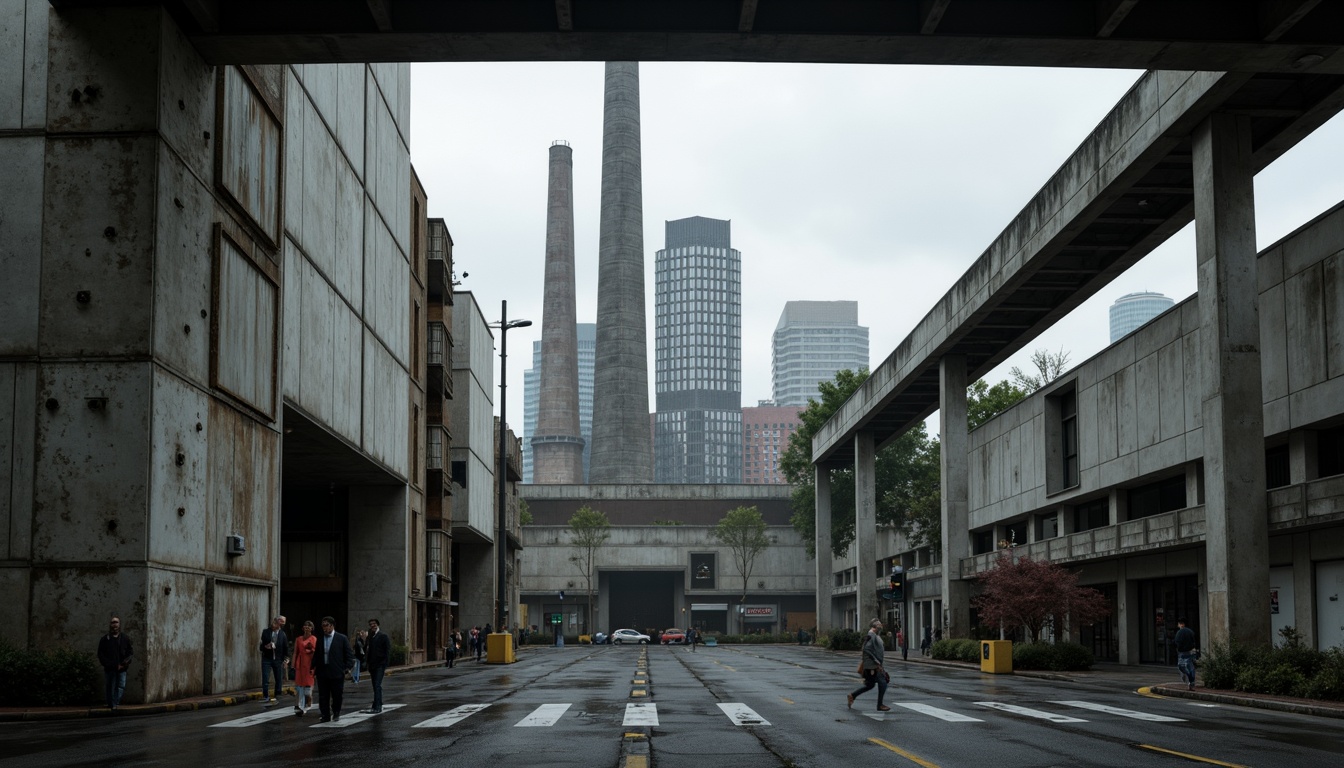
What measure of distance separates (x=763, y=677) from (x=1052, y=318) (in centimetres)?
1938

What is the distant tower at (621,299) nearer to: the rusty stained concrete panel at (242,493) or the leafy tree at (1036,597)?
the leafy tree at (1036,597)

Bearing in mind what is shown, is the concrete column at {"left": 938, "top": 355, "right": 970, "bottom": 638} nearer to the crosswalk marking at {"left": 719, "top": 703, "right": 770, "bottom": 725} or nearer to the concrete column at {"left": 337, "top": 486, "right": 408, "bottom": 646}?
the concrete column at {"left": 337, "top": 486, "right": 408, "bottom": 646}

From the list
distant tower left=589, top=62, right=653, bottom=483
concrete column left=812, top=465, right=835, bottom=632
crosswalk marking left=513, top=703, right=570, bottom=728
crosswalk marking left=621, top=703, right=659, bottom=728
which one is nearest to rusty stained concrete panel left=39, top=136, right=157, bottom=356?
crosswalk marking left=513, top=703, right=570, bottom=728

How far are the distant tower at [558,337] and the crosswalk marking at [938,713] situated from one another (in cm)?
11089

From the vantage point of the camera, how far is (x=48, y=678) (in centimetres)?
2131

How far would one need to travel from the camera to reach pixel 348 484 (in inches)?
1801

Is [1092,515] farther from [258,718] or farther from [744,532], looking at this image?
[744,532]

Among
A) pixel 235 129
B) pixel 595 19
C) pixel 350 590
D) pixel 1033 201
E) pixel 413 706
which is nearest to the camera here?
pixel 595 19

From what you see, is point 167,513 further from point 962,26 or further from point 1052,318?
point 1052,318

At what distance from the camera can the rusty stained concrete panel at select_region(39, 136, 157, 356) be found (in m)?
22.5

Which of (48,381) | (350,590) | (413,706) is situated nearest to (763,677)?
(413,706)

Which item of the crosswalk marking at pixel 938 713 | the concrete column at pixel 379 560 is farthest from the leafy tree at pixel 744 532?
the crosswalk marking at pixel 938 713

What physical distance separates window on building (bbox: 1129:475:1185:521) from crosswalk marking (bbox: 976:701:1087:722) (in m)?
20.0

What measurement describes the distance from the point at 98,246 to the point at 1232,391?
2310cm
